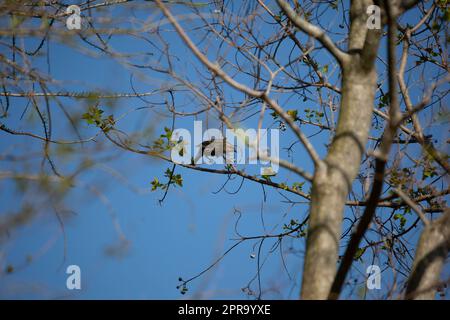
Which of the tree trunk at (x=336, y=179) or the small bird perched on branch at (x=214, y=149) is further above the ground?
the small bird perched on branch at (x=214, y=149)

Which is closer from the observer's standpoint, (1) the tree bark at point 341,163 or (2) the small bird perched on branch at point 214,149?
(1) the tree bark at point 341,163

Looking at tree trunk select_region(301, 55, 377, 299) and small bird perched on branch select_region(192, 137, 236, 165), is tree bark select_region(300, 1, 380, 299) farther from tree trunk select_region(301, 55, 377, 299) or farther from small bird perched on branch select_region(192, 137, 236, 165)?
small bird perched on branch select_region(192, 137, 236, 165)

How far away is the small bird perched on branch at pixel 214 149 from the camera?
3078mm

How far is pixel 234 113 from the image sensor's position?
246cm

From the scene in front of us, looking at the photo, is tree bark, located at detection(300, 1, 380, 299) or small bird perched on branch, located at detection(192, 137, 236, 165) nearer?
tree bark, located at detection(300, 1, 380, 299)

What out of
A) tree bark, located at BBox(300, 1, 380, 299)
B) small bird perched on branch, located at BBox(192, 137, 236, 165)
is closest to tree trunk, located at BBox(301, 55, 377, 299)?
tree bark, located at BBox(300, 1, 380, 299)

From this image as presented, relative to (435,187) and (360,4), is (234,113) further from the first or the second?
(435,187)

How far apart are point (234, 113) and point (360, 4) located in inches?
32.3

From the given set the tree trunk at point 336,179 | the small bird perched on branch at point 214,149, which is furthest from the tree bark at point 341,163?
the small bird perched on branch at point 214,149

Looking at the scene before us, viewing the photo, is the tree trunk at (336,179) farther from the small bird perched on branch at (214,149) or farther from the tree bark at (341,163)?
the small bird perched on branch at (214,149)

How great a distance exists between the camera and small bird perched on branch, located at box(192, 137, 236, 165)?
3.08 metres

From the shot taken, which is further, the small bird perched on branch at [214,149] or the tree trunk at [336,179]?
the small bird perched on branch at [214,149]

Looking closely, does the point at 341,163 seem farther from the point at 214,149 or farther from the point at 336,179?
the point at 214,149

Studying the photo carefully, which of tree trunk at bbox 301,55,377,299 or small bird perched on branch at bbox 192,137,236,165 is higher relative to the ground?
small bird perched on branch at bbox 192,137,236,165
